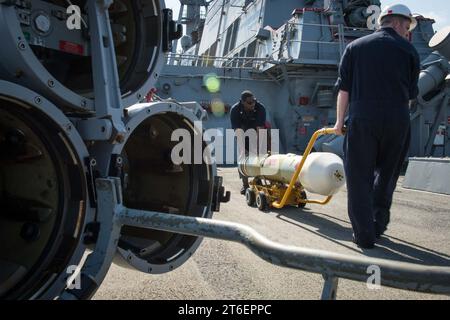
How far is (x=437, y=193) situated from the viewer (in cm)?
726

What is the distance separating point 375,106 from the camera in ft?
11.6

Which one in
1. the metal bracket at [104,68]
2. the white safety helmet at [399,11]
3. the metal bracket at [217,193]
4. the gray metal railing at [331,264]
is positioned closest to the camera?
the gray metal railing at [331,264]

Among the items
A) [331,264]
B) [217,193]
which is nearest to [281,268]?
[217,193]

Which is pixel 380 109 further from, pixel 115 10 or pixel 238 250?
pixel 115 10

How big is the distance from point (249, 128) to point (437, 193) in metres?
3.48

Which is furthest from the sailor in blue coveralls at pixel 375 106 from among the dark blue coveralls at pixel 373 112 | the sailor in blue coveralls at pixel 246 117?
the sailor in blue coveralls at pixel 246 117

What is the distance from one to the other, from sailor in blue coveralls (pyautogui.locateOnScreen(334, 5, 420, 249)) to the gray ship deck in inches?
14.8

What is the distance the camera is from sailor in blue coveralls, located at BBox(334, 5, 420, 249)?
3.51 m

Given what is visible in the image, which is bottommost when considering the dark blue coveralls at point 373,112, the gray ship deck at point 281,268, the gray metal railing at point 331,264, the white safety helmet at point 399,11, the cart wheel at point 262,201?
the gray ship deck at point 281,268

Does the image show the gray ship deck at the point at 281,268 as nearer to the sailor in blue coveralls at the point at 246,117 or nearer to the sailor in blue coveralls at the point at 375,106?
the sailor in blue coveralls at the point at 375,106

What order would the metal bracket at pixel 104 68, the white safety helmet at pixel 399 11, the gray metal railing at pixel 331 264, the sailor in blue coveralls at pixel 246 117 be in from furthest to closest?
1. the sailor in blue coveralls at pixel 246 117
2. the white safety helmet at pixel 399 11
3. the metal bracket at pixel 104 68
4. the gray metal railing at pixel 331 264

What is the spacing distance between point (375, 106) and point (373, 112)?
2.0 inches

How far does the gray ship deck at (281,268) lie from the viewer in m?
2.61

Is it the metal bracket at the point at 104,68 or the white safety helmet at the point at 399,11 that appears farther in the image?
the white safety helmet at the point at 399,11
